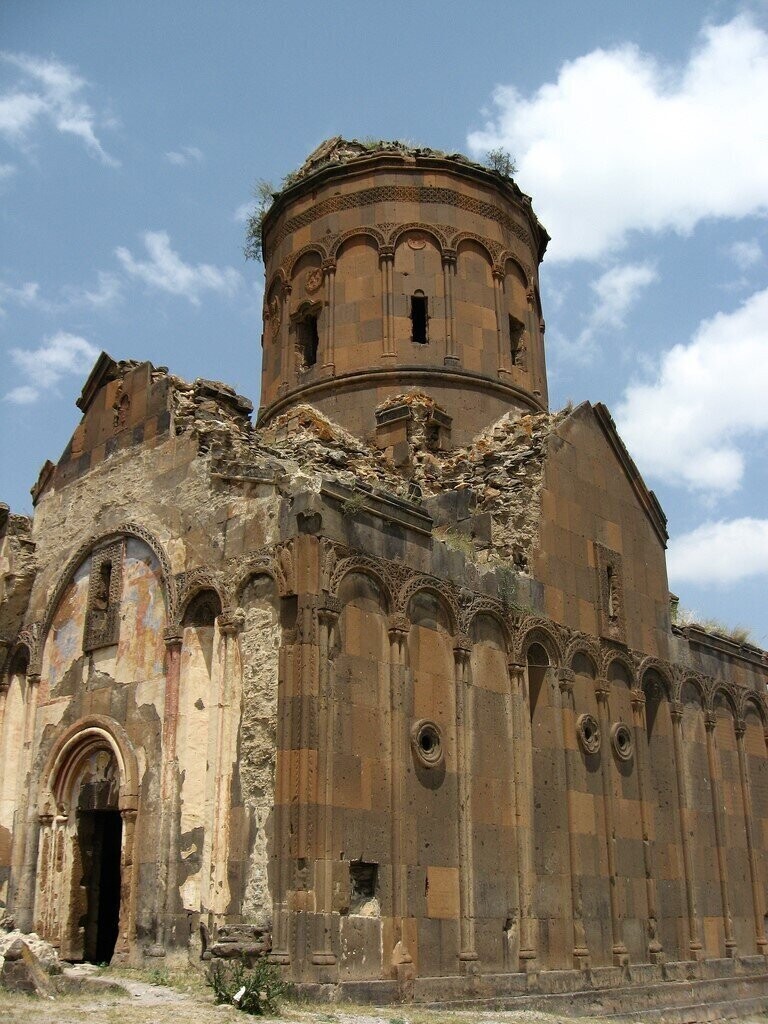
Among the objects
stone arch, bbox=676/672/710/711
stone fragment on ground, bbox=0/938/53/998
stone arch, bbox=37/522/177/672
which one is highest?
stone arch, bbox=37/522/177/672

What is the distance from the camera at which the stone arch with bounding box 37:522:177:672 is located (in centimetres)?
1221

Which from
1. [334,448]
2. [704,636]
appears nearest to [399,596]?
[334,448]

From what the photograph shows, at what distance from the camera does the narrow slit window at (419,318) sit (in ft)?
58.6

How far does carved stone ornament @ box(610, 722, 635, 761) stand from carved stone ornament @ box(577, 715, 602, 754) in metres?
0.34

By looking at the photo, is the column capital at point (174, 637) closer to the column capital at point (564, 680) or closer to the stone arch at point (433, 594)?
the stone arch at point (433, 594)

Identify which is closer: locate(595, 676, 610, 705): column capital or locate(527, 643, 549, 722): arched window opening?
locate(527, 643, 549, 722): arched window opening

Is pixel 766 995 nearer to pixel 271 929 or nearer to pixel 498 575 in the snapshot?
pixel 498 575

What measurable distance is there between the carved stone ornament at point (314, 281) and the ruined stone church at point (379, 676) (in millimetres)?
83

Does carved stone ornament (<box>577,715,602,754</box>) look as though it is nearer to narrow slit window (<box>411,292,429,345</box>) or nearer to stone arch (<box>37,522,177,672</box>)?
stone arch (<box>37,522,177,672</box>)

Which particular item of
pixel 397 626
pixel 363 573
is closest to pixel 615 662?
pixel 397 626

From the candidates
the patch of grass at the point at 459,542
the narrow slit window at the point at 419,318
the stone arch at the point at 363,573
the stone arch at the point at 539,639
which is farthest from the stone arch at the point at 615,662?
the narrow slit window at the point at 419,318

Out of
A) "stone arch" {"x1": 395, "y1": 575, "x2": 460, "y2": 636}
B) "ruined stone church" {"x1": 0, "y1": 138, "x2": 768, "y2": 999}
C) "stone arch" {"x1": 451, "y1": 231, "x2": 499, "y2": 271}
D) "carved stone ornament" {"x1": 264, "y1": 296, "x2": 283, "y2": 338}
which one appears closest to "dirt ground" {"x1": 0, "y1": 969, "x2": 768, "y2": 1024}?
"ruined stone church" {"x1": 0, "y1": 138, "x2": 768, "y2": 999}

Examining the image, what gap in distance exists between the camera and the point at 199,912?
10.5 m

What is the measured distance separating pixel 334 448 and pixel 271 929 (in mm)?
6477
